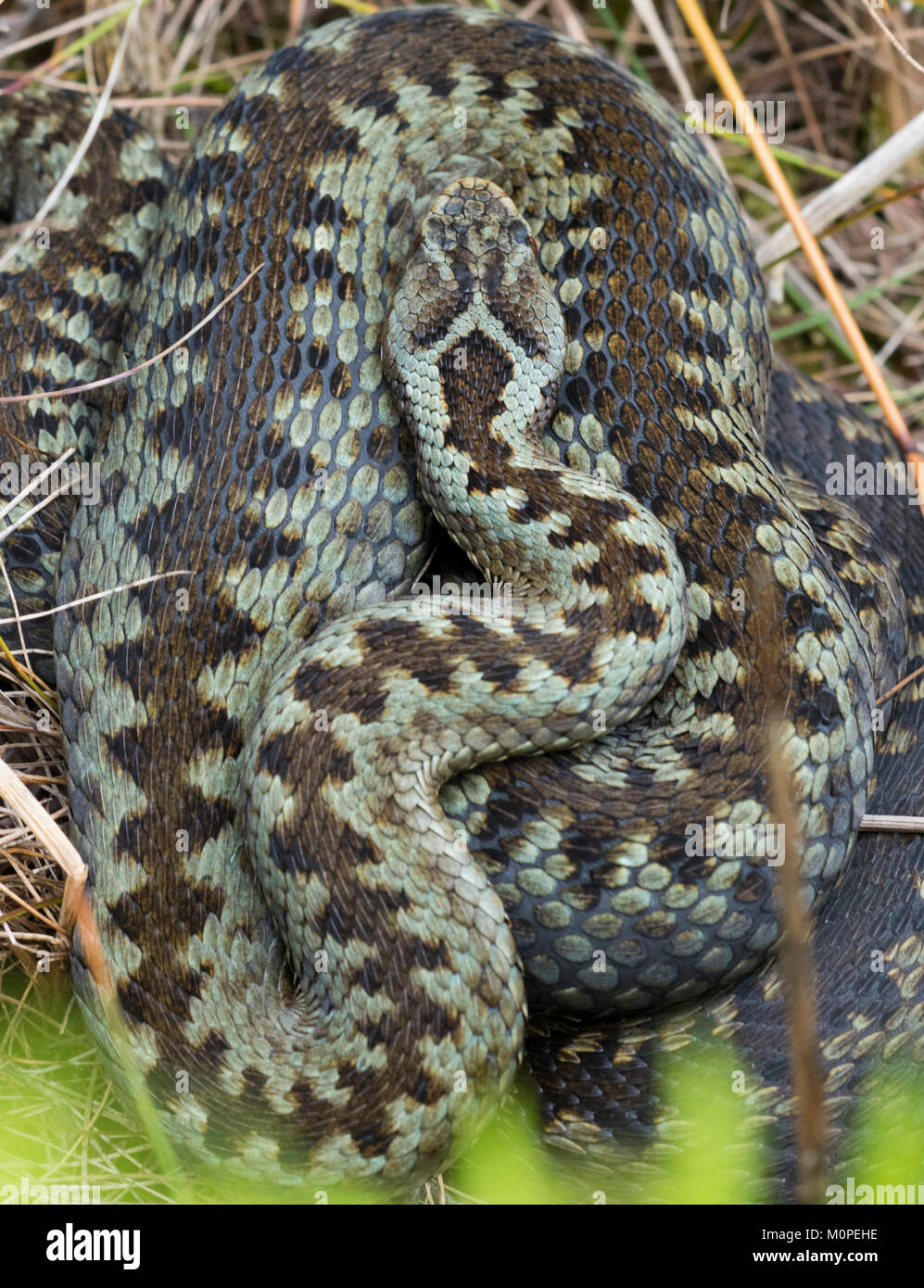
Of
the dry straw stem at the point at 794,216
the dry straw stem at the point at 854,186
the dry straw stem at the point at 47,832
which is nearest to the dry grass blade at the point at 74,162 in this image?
the dry straw stem at the point at 47,832

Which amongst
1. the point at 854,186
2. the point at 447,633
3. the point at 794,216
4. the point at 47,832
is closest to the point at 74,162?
the point at 447,633

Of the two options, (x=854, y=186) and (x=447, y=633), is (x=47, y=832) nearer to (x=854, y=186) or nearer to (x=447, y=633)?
(x=447, y=633)

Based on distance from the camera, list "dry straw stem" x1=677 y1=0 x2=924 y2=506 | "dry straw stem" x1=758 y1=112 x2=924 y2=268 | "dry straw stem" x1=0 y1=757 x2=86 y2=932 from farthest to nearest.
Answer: "dry straw stem" x1=758 y1=112 x2=924 y2=268, "dry straw stem" x1=677 y1=0 x2=924 y2=506, "dry straw stem" x1=0 y1=757 x2=86 y2=932

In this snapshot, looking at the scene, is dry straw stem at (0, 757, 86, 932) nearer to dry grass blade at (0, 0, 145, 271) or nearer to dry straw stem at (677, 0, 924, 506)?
dry grass blade at (0, 0, 145, 271)

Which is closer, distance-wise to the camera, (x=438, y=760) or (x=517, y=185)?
(x=438, y=760)

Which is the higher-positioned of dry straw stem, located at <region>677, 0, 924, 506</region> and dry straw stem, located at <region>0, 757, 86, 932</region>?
dry straw stem, located at <region>677, 0, 924, 506</region>

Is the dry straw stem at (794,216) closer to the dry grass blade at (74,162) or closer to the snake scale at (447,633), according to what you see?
→ the snake scale at (447,633)

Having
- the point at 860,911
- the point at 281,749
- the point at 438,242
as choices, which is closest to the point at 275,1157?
the point at 281,749

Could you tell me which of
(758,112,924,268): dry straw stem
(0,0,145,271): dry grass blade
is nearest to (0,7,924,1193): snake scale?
(0,0,145,271): dry grass blade
